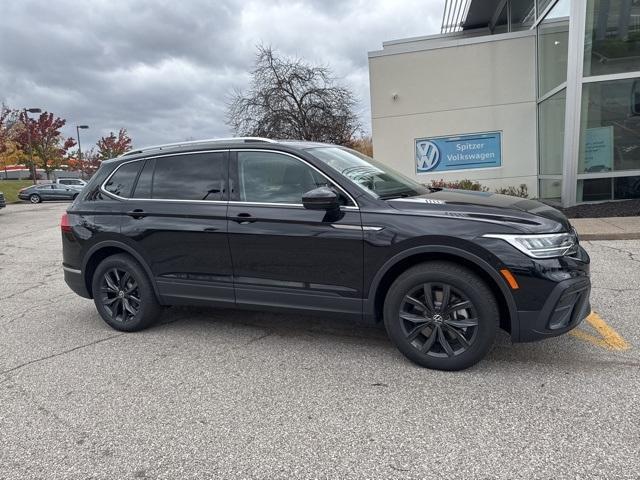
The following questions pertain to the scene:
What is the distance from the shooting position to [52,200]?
35281 mm

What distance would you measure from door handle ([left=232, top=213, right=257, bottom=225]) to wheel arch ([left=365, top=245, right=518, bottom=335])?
116 centimetres

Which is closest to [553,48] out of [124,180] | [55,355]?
[124,180]

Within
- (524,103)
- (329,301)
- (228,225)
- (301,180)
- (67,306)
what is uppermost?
(524,103)

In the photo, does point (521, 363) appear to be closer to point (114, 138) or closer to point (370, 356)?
point (370, 356)

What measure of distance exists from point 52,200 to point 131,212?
116 feet

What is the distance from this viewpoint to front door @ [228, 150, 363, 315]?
380 cm

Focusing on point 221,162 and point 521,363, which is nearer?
point 521,363

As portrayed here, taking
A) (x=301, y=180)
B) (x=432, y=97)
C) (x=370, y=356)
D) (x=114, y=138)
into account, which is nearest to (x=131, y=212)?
(x=301, y=180)

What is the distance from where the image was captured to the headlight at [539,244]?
333 centimetres

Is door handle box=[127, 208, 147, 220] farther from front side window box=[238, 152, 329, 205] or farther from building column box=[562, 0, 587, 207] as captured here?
building column box=[562, 0, 587, 207]

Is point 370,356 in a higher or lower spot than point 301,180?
lower

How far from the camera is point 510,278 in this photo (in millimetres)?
3344

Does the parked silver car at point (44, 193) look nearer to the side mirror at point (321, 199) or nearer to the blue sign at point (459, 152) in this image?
the blue sign at point (459, 152)

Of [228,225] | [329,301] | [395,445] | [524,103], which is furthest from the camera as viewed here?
[524,103]
